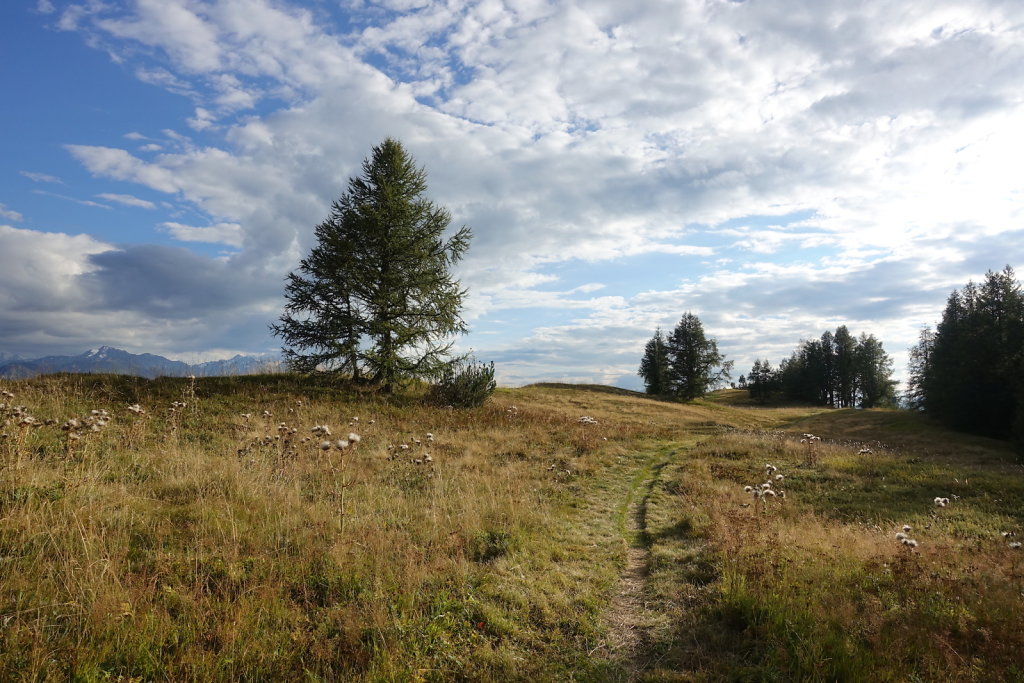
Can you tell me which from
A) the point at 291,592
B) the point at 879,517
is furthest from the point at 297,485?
the point at 879,517

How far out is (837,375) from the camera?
76.8 meters

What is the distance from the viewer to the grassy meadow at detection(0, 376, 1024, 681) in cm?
416

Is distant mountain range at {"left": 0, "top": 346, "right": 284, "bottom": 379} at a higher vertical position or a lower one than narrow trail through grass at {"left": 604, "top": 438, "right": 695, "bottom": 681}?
higher

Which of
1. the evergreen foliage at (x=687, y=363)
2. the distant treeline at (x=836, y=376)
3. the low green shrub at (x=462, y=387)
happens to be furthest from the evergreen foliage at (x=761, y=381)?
the low green shrub at (x=462, y=387)

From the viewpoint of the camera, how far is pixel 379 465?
36.2ft

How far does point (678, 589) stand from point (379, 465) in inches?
290

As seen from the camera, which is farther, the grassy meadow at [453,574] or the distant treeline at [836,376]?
the distant treeline at [836,376]

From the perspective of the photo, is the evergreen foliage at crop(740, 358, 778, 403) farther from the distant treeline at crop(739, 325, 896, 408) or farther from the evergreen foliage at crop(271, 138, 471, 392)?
the evergreen foliage at crop(271, 138, 471, 392)

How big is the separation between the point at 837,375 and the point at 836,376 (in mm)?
233

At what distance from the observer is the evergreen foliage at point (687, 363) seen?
5909 cm

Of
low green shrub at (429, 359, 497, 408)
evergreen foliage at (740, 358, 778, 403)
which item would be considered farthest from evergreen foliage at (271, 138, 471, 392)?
evergreen foliage at (740, 358, 778, 403)

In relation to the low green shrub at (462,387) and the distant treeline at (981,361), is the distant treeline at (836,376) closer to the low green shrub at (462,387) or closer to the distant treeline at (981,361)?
the distant treeline at (981,361)

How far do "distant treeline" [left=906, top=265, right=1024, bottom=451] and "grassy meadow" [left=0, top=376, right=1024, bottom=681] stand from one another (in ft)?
110

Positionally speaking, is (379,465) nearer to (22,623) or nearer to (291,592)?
(291,592)
